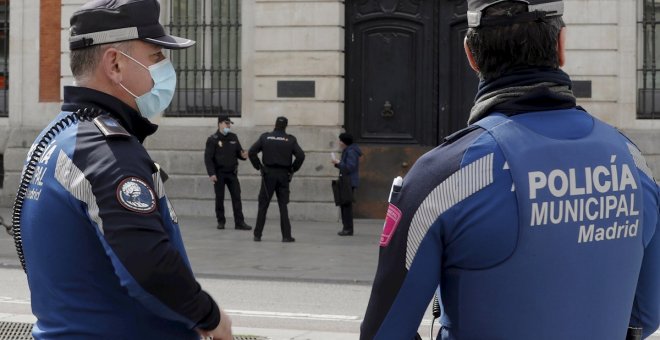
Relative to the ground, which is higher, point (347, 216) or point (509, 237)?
point (509, 237)

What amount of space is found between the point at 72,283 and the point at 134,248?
0.26 meters

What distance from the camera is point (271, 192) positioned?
17312 mm

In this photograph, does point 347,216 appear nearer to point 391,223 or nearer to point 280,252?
point 280,252

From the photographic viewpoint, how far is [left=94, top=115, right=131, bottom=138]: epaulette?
327 cm

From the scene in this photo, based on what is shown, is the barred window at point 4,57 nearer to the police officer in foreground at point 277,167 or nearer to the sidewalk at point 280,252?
the sidewalk at point 280,252

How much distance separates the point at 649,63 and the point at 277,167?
6.51 m

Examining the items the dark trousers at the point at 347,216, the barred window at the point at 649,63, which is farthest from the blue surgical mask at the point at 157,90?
the barred window at the point at 649,63

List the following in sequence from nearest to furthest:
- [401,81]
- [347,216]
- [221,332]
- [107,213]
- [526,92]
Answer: [526,92]
[107,213]
[221,332]
[347,216]
[401,81]

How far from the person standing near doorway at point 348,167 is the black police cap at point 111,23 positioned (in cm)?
1460

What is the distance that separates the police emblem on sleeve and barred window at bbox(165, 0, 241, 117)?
1743cm

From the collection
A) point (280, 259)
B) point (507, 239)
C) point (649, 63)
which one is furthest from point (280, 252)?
point (507, 239)

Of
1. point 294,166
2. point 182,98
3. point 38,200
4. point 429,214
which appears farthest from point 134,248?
point 182,98

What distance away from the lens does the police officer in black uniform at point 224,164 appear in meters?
18.7

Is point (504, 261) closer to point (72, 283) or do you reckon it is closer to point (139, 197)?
point (139, 197)
